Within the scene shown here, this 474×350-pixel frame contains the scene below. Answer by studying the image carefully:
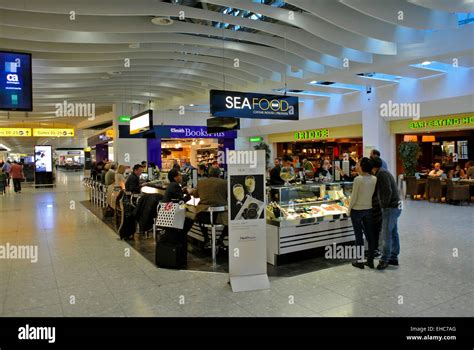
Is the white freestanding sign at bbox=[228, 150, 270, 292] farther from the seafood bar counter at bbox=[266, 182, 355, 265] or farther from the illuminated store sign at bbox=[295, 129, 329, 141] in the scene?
the illuminated store sign at bbox=[295, 129, 329, 141]

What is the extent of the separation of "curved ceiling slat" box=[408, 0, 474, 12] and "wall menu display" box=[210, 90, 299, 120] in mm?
2703

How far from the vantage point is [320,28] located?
21.3ft

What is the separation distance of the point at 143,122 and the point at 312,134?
893 centimetres

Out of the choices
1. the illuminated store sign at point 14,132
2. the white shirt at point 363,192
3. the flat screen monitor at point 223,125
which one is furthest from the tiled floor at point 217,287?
the illuminated store sign at point 14,132

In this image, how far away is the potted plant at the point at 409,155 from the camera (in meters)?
11.9

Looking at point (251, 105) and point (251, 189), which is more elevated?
point (251, 105)

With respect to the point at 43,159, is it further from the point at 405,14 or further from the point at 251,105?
the point at 405,14

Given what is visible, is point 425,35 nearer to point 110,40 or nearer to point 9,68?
point 110,40

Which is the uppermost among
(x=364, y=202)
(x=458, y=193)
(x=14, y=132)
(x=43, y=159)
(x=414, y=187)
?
(x=14, y=132)

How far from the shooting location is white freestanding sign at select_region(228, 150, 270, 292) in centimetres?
418

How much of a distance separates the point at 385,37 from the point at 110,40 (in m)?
5.13

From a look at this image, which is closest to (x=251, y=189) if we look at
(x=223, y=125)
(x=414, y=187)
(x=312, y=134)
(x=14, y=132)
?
(x=223, y=125)

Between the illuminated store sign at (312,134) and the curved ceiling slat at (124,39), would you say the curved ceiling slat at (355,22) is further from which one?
the illuminated store sign at (312,134)
